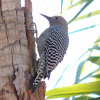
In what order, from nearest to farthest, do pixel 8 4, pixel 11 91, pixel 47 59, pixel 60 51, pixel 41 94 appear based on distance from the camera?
pixel 11 91
pixel 41 94
pixel 8 4
pixel 47 59
pixel 60 51

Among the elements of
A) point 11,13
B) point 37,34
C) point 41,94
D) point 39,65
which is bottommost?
point 41,94

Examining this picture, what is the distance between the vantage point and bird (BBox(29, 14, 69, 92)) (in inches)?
116

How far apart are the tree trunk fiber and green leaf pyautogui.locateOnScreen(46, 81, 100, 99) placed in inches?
5.5

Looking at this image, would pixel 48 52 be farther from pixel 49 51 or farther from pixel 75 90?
pixel 75 90

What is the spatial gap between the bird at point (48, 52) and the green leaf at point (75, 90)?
0.77 ft

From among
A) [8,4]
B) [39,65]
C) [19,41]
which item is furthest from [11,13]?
[39,65]

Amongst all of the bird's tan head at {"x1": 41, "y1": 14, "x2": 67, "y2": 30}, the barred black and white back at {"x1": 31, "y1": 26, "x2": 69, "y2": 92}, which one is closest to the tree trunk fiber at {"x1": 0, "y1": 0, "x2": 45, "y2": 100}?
the barred black and white back at {"x1": 31, "y1": 26, "x2": 69, "y2": 92}

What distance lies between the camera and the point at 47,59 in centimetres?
323

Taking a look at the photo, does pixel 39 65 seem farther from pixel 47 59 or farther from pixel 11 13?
pixel 11 13

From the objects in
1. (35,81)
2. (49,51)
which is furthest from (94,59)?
(35,81)

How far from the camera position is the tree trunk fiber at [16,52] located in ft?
8.39

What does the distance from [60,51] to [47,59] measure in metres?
0.36

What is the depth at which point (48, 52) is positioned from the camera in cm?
334

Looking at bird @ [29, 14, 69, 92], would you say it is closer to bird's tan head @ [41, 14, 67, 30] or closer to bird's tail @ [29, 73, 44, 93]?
bird's tail @ [29, 73, 44, 93]
